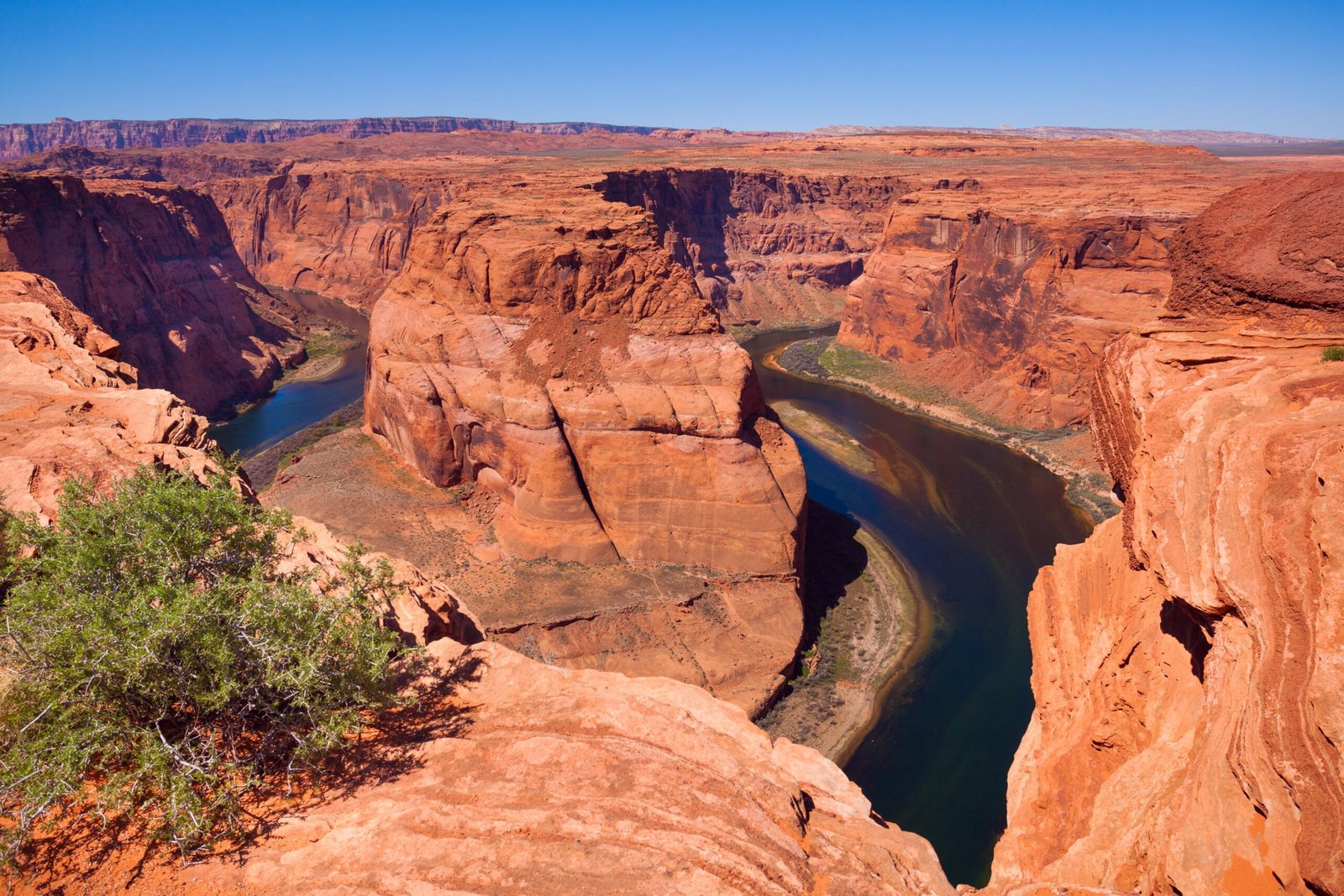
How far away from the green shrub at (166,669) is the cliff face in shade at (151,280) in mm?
46509

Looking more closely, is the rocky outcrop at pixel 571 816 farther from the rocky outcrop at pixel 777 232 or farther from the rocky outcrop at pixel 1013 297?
the rocky outcrop at pixel 777 232

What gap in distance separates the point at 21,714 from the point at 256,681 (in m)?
2.03

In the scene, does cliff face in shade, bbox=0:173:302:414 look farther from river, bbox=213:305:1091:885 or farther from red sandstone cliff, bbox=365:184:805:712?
red sandstone cliff, bbox=365:184:805:712

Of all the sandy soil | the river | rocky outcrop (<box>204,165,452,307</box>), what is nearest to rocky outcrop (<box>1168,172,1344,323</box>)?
the river

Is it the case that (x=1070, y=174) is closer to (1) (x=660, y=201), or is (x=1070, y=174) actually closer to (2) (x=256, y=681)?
(1) (x=660, y=201)

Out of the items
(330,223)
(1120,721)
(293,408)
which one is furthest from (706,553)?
(330,223)

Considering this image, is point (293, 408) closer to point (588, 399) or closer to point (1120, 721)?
point (588, 399)

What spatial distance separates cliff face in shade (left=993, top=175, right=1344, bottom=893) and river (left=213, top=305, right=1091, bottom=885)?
406 inches

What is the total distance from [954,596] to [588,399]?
1831cm

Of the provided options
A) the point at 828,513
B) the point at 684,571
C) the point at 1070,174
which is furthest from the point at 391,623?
the point at 1070,174

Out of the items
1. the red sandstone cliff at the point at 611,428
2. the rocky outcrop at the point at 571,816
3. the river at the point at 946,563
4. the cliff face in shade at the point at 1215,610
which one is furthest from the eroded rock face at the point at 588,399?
the rocky outcrop at the point at 571,816

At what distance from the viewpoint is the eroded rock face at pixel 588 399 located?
2509 cm

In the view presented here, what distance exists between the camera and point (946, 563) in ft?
110

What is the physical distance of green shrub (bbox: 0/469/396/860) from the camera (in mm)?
6988
